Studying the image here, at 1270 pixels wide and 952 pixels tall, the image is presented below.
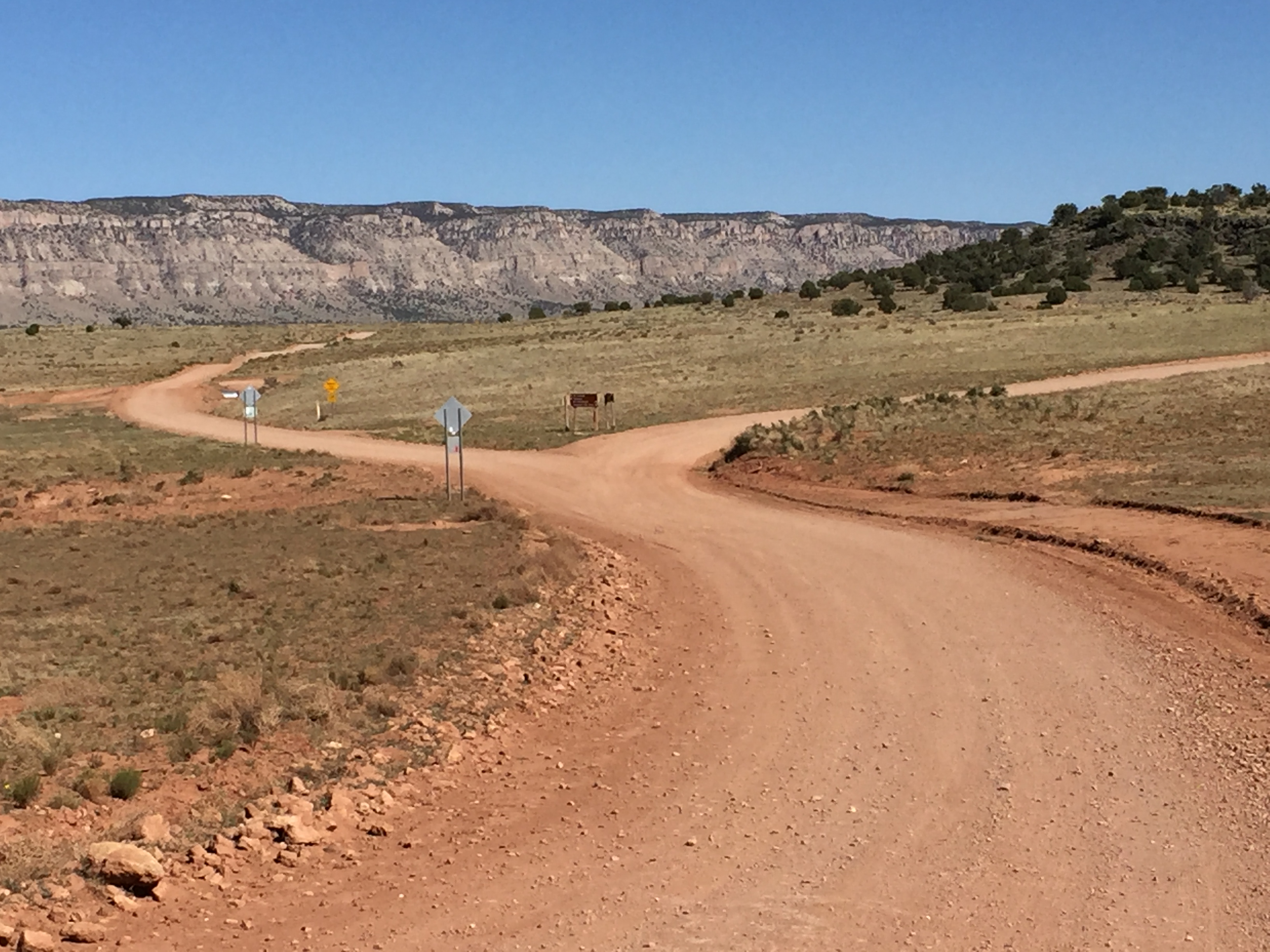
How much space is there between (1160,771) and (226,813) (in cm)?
680

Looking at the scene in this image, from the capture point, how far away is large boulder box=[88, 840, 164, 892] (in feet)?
28.6

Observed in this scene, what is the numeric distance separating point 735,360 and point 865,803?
144ft

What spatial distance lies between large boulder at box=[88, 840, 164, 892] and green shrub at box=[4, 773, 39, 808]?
4.88 feet

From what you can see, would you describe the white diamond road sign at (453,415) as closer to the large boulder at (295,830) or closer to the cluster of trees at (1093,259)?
the large boulder at (295,830)

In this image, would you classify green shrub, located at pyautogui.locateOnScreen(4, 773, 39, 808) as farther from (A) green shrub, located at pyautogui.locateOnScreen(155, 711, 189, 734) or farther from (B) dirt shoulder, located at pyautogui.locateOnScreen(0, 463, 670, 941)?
(A) green shrub, located at pyautogui.locateOnScreen(155, 711, 189, 734)

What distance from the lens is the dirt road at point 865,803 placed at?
8.21m

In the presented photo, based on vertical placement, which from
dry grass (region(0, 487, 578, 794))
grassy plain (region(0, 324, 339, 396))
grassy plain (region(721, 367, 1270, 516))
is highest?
grassy plain (region(721, 367, 1270, 516))

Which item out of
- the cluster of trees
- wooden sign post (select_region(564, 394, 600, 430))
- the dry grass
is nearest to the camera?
the dry grass

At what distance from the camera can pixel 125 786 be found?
1026cm

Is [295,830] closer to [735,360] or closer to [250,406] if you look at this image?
[250,406]

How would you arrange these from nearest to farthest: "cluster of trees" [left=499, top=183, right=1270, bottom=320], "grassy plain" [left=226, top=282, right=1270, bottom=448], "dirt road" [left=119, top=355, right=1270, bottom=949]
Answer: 1. "dirt road" [left=119, top=355, right=1270, bottom=949]
2. "grassy plain" [left=226, top=282, right=1270, bottom=448]
3. "cluster of trees" [left=499, top=183, right=1270, bottom=320]

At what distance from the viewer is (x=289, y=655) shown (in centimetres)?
1436

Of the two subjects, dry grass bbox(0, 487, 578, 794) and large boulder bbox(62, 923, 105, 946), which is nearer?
large boulder bbox(62, 923, 105, 946)

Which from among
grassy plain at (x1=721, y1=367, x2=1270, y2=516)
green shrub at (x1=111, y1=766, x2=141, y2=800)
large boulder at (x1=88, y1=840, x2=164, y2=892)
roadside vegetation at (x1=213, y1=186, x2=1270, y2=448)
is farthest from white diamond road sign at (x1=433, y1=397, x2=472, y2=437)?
large boulder at (x1=88, y1=840, x2=164, y2=892)
